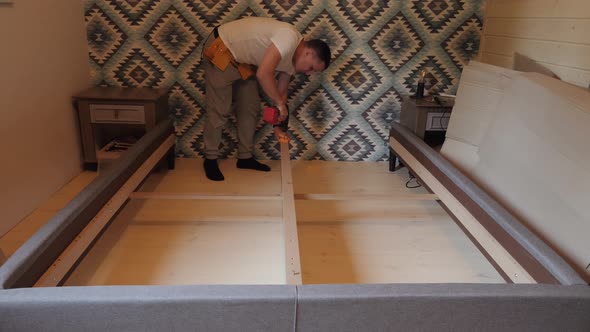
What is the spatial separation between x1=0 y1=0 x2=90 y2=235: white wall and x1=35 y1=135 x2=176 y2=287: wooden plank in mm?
637

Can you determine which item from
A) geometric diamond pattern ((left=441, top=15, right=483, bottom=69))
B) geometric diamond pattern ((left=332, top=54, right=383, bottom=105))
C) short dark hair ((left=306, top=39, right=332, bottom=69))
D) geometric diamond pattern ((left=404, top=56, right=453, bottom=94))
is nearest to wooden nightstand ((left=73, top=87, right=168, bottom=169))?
short dark hair ((left=306, top=39, right=332, bottom=69))

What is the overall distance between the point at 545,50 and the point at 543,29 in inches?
5.6

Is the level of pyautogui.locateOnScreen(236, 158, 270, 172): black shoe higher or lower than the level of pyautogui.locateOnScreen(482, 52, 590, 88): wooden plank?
lower

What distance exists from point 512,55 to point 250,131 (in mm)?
1967

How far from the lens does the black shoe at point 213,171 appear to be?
327cm

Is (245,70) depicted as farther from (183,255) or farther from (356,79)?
(183,255)

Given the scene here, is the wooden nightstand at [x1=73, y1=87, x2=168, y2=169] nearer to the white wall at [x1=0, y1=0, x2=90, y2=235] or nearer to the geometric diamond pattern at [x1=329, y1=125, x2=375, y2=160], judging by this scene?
the white wall at [x1=0, y1=0, x2=90, y2=235]

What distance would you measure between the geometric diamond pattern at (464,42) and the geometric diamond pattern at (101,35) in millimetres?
2517

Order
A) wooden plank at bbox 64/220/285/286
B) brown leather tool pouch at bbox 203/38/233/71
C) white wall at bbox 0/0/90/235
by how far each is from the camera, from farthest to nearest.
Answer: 1. brown leather tool pouch at bbox 203/38/233/71
2. white wall at bbox 0/0/90/235
3. wooden plank at bbox 64/220/285/286

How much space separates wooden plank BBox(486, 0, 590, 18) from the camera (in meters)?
2.46

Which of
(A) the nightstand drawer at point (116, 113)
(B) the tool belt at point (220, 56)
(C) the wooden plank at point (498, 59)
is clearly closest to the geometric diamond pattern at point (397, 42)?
(C) the wooden plank at point (498, 59)

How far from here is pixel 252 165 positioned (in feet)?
11.5

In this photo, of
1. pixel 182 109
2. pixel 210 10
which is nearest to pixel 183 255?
pixel 182 109

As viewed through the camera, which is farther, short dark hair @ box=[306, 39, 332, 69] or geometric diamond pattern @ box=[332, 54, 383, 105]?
geometric diamond pattern @ box=[332, 54, 383, 105]
